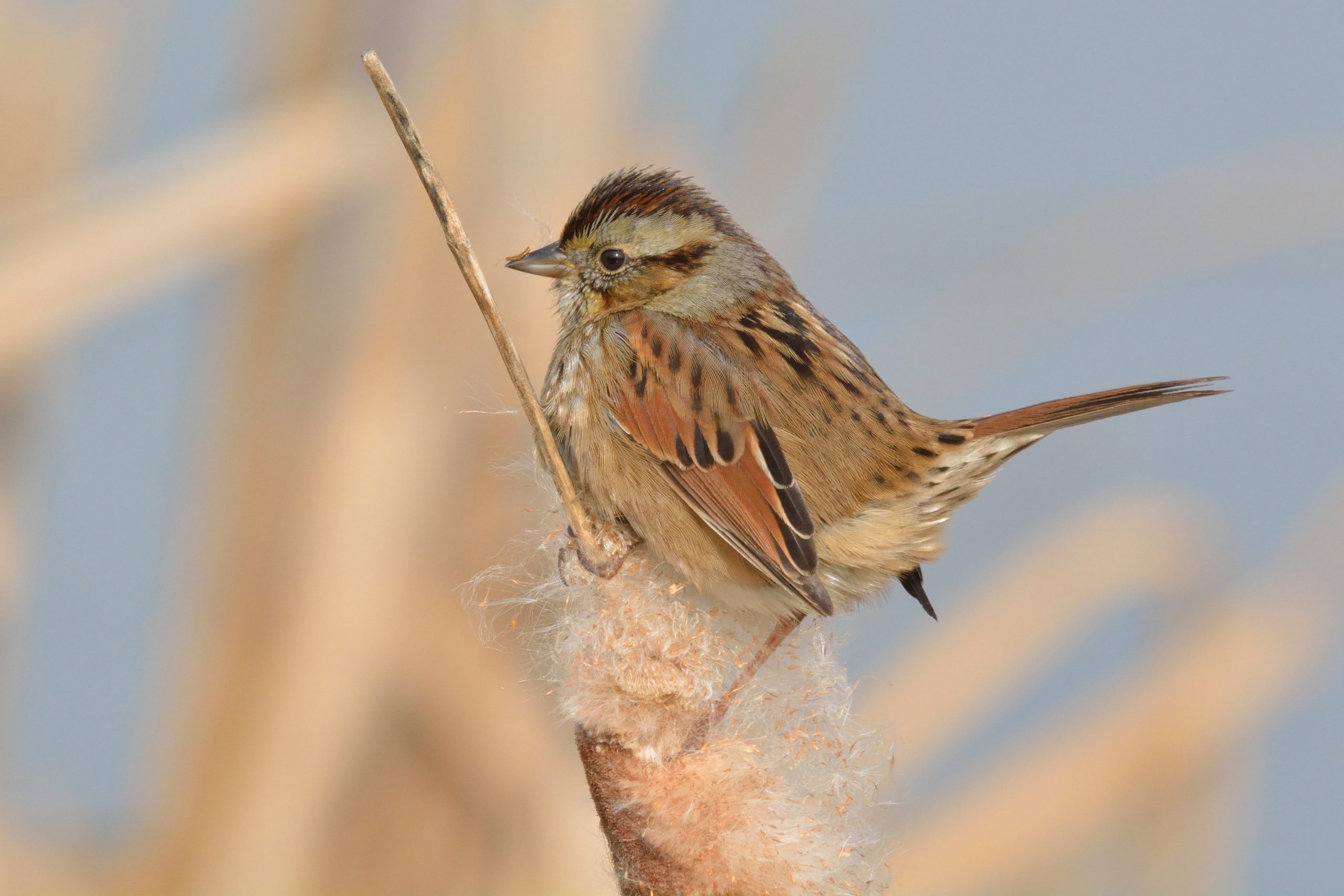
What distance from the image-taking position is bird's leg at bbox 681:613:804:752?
1.40m

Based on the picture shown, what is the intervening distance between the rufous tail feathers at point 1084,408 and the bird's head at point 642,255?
50 cm

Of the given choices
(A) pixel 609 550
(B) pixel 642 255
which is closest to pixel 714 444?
(A) pixel 609 550

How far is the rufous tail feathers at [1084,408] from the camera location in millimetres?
1640

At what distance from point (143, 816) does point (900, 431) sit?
2237 millimetres

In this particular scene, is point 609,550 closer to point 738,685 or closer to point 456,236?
point 738,685

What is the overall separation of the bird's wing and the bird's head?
4.9 inches

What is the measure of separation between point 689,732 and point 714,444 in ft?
1.84

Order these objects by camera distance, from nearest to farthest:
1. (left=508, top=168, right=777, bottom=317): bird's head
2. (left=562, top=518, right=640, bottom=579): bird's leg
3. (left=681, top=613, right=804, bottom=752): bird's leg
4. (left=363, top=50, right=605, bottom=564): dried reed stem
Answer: (left=363, top=50, right=605, bottom=564): dried reed stem → (left=681, top=613, right=804, bottom=752): bird's leg → (left=562, top=518, right=640, bottom=579): bird's leg → (left=508, top=168, right=777, bottom=317): bird's head

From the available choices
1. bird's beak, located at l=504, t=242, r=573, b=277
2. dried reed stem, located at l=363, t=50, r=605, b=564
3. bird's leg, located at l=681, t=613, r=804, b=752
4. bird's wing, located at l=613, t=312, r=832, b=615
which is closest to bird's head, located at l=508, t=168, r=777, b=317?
bird's beak, located at l=504, t=242, r=573, b=277

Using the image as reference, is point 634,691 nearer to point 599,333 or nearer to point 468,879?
point 599,333

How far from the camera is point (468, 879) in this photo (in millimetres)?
3377

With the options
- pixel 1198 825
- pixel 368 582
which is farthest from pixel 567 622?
pixel 1198 825

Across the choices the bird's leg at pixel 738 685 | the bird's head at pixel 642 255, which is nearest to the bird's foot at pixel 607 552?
the bird's leg at pixel 738 685

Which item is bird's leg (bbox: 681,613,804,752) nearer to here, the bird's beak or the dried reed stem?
the dried reed stem
